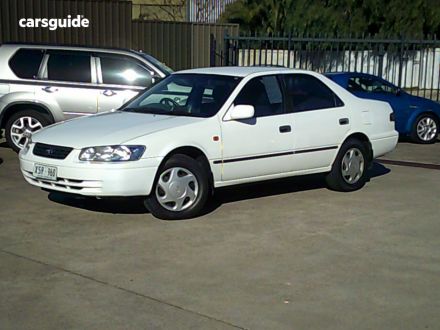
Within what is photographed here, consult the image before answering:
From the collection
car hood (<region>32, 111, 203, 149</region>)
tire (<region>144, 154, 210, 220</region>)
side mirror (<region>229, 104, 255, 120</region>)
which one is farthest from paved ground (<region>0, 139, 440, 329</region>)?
side mirror (<region>229, 104, 255, 120</region>)

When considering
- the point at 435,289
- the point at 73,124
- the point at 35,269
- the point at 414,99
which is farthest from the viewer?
the point at 414,99

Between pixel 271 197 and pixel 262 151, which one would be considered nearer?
pixel 262 151

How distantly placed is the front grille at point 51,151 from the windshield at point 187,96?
4.12 feet

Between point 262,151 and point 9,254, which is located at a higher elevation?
point 262,151

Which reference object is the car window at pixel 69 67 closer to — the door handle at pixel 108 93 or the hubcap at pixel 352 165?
the door handle at pixel 108 93

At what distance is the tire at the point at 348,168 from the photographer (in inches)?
346

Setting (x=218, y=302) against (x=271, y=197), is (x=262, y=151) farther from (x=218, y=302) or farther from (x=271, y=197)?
(x=218, y=302)

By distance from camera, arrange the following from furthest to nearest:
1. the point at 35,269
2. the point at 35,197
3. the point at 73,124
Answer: the point at 35,197 < the point at 73,124 < the point at 35,269

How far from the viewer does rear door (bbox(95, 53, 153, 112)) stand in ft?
37.4

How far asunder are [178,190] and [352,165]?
2648 mm

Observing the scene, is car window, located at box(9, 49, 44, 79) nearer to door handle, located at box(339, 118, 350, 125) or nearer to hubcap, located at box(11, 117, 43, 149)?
hubcap, located at box(11, 117, 43, 149)

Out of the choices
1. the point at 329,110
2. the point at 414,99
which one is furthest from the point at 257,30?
the point at 329,110

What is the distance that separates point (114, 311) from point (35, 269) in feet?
3.84

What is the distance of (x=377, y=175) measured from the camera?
10.2 m
